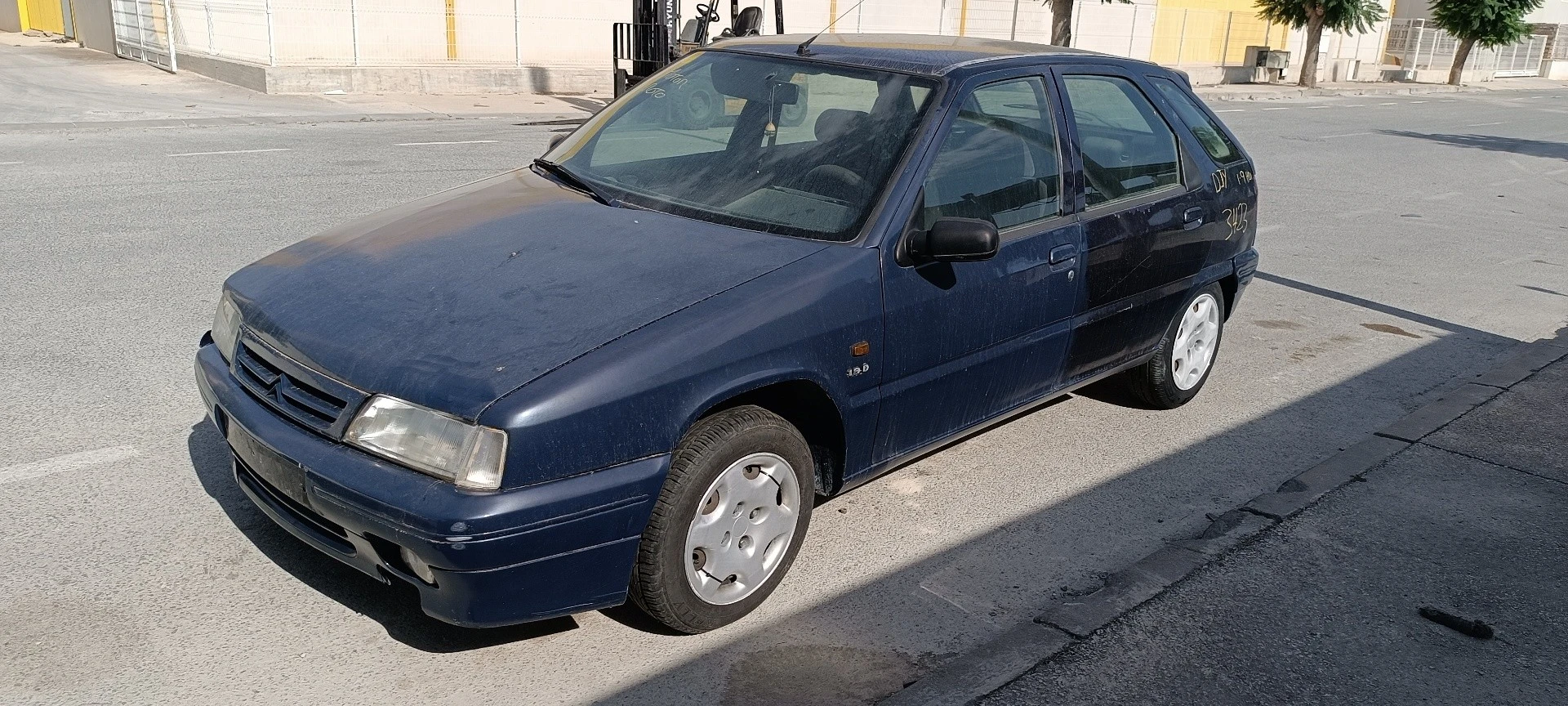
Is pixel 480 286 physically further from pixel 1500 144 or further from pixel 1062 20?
pixel 1062 20

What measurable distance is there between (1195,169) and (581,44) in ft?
68.1

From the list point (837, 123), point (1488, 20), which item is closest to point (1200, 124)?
point (837, 123)

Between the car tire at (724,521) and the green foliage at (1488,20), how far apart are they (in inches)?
1882

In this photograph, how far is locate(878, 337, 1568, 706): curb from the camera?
3.28m

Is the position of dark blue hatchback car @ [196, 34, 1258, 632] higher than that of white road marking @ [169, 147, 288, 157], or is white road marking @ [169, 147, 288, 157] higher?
dark blue hatchback car @ [196, 34, 1258, 632]

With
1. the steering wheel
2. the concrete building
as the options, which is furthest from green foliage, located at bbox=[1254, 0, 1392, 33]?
the steering wheel

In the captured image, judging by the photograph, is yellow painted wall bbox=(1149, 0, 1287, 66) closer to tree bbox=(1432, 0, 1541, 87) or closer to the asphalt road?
tree bbox=(1432, 0, 1541, 87)

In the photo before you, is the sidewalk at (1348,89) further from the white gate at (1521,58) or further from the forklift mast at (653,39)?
the forklift mast at (653,39)

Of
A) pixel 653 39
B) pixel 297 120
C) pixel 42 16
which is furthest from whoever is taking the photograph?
pixel 42 16

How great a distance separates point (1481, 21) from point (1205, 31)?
12032mm

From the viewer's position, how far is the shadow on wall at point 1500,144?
19422 mm

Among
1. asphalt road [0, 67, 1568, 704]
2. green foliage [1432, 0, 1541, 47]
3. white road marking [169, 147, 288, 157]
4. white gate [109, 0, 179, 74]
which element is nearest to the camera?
asphalt road [0, 67, 1568, 704]

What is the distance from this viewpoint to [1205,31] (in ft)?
128

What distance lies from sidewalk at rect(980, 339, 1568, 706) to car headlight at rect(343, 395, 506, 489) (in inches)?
55.8
